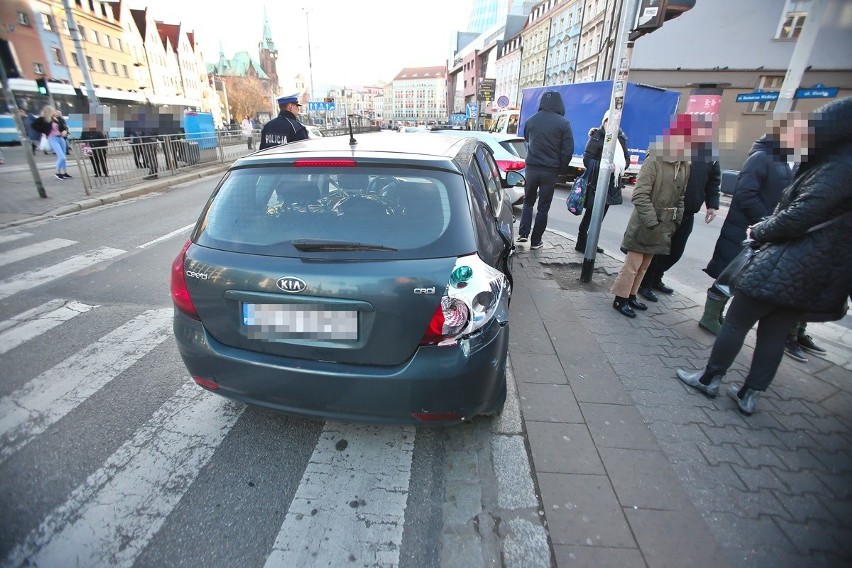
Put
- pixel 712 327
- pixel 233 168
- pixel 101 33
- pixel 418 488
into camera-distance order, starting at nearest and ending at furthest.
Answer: pixel 418 488 → pixel 233 168 → pixel 712 327 → pixel 101 33

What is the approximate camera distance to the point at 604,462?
7.68ft

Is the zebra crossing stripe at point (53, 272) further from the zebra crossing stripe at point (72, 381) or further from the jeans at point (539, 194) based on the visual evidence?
the jeans at point (539, 194)

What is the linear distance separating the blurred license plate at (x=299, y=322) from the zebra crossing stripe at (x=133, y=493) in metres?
0.96

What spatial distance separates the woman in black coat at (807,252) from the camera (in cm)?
222

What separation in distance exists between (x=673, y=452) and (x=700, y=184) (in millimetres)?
3007

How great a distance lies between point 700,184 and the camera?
4168mm

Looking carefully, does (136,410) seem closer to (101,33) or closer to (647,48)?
(647,48)

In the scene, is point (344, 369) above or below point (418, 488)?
above

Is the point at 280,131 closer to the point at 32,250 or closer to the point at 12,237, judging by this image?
the point at 32,250

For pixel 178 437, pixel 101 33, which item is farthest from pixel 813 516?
pixel 101 33

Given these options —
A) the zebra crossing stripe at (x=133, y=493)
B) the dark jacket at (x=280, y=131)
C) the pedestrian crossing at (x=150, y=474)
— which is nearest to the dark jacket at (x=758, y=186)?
the pedestrian crossing at (x=150, y=474)

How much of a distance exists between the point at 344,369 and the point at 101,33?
227 ft

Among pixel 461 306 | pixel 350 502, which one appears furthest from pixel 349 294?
pixel 350 502

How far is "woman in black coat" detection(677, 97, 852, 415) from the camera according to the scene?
2223 mm
